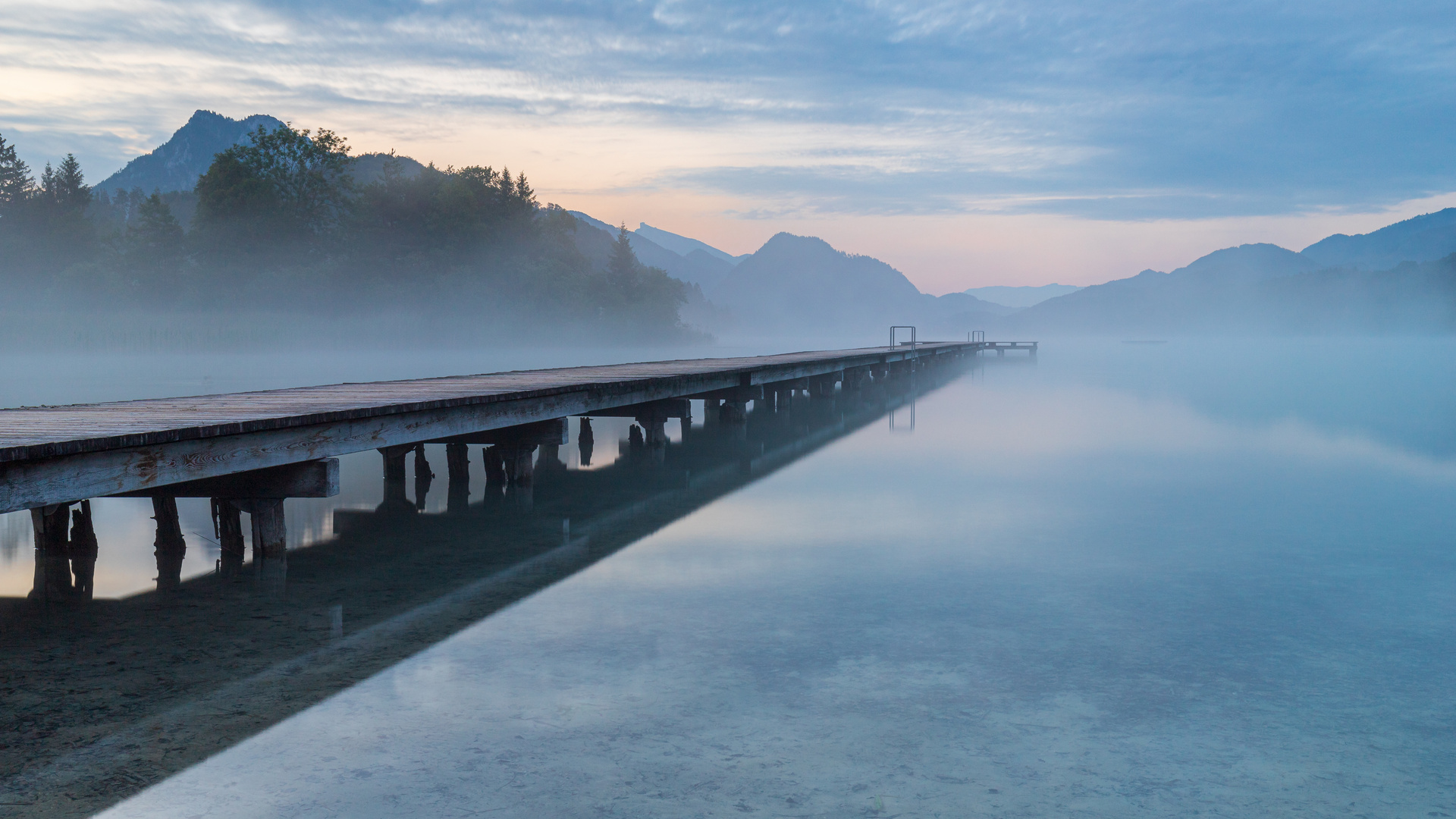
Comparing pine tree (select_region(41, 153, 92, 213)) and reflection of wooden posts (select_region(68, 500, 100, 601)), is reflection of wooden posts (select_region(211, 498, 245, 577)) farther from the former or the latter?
pine tree (select_region(41, 153, 92, 213))

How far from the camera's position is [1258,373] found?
167 ft

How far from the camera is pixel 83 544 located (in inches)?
337

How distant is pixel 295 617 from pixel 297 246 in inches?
2705

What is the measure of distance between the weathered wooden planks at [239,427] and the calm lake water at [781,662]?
0.94 m

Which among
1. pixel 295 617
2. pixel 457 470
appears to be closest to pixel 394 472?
pixel 457 470

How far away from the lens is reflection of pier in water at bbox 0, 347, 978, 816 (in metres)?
4.40

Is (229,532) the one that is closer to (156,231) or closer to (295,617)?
(295,617)

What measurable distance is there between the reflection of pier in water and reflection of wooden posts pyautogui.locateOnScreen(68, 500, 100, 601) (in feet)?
1.73

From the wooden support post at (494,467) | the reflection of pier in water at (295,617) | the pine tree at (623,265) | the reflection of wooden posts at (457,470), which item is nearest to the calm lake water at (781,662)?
the reflection of pier in water at (295,617)

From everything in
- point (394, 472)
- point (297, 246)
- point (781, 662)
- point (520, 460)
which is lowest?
point (781, 662)

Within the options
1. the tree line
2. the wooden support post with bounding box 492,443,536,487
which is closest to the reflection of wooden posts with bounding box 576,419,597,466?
the wooden support post with bounding box 492,443,536,487

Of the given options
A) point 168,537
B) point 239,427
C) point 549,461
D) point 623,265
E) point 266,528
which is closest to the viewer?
point 239,427

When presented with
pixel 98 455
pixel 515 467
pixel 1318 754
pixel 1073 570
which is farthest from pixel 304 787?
pixel 515 467

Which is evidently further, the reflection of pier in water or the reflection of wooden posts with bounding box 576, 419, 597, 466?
the reflection of wooden posts with bounding box 576, 419, 597, 466
